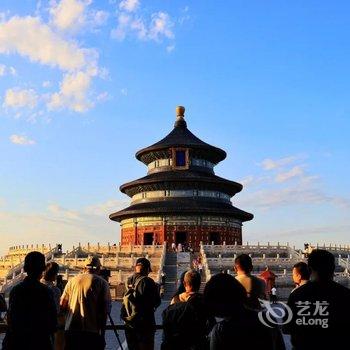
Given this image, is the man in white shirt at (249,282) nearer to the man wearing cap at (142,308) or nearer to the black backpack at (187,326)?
the black backpack at (187,326)

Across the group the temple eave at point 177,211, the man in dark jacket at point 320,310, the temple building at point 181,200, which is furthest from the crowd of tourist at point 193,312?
the temple building at point 181,200

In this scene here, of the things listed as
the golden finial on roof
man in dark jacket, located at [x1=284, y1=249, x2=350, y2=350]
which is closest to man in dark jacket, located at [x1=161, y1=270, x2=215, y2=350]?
man in dark jacket, located at [x1=284, y1=249, x2=350, y2=350]

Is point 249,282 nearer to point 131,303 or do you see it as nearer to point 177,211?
point 131,303

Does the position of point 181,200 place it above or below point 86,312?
above

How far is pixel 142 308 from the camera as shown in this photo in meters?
7.54

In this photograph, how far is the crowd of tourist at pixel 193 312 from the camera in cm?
425

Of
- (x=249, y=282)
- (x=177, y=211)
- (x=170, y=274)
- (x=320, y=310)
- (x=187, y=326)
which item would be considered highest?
(x=177, y=211)

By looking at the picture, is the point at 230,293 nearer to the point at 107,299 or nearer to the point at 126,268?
Answer: the point at 107,299

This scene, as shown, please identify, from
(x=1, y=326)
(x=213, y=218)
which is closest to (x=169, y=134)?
(x=213, y=218)

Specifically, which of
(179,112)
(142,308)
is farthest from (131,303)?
(179,112)

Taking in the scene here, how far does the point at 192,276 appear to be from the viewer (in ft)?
19.7

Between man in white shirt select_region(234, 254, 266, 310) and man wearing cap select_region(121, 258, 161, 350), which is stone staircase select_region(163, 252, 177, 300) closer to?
man wearing cap select_region(121, 258, 161, 350)

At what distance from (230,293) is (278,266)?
28179 millimetres

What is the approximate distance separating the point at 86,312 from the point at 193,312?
1.83 meters
